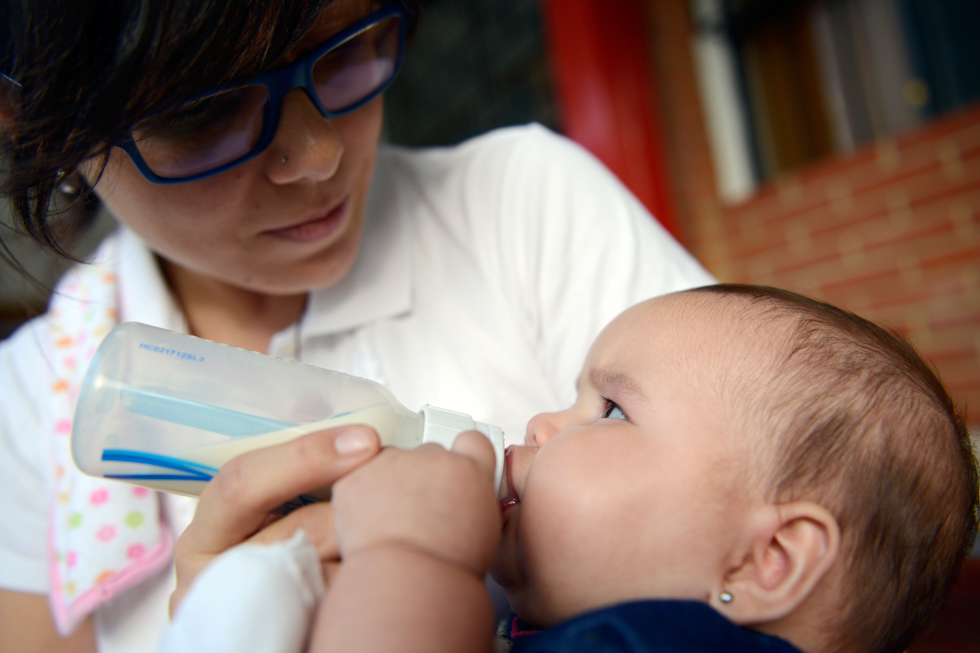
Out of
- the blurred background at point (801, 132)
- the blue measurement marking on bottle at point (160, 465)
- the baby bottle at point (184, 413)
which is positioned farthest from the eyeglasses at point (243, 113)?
the blurred background at point (801, 132)

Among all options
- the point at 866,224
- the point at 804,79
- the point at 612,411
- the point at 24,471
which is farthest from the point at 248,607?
the point at 804,79

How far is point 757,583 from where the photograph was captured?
71cm

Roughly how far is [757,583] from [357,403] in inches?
19.5

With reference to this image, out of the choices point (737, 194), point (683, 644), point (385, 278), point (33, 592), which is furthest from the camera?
point (737, 194)

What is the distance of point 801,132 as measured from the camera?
11.5 feet

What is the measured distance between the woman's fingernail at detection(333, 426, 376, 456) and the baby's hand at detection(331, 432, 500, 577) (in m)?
0.02

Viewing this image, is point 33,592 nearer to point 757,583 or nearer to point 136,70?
point 136,70

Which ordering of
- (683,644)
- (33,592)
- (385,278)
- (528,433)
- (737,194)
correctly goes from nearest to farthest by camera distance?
(683,644) → (528,433) → (33,592) → (385,278) → (737,194)

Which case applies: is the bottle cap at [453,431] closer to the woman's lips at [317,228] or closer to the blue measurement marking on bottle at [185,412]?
the blue measurement marking on bottle at [185,412]

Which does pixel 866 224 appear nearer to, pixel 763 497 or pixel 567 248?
pixel 567 248

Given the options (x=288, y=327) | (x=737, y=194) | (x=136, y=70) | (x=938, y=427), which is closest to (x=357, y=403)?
(x=136, y=70)

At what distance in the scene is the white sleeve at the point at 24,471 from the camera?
988 millimetres

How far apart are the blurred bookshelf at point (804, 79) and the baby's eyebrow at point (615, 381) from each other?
296 cm

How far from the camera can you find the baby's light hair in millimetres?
708
